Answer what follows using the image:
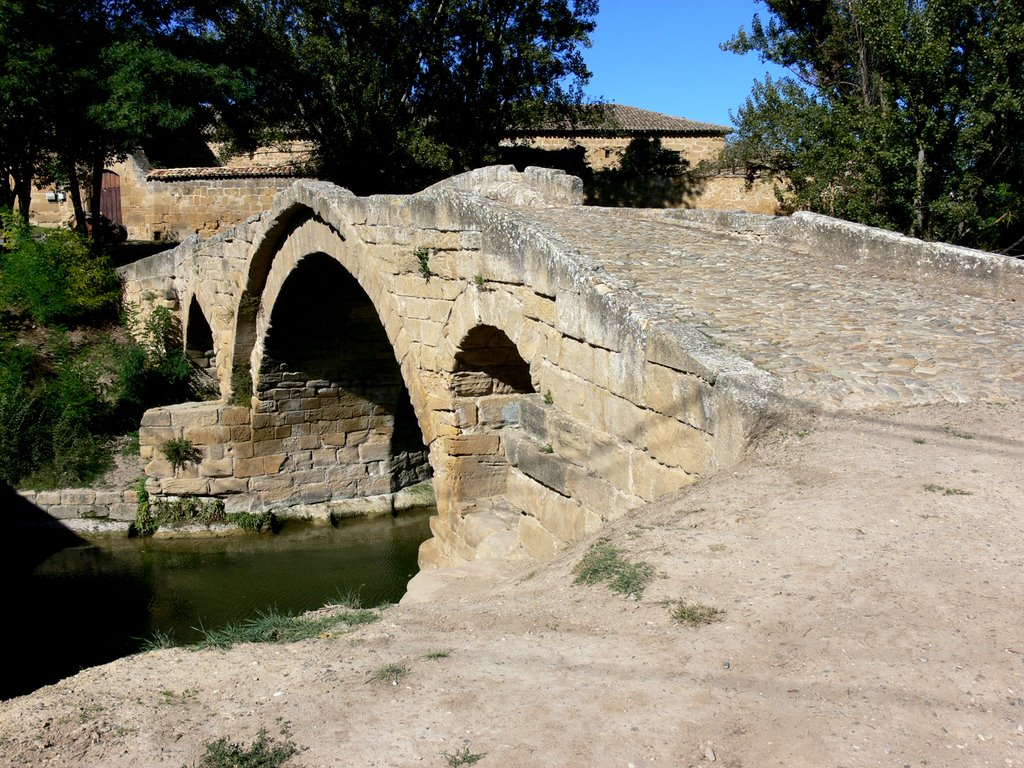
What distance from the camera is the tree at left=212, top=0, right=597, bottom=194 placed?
58.3ft

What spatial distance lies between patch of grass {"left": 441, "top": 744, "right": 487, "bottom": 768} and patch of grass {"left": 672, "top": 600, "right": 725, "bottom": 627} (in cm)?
81

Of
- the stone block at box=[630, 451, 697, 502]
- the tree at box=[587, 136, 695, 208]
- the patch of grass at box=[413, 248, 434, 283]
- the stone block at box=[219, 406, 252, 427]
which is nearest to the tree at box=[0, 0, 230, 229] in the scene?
the stone block at box=[219, 406, 252, 427]

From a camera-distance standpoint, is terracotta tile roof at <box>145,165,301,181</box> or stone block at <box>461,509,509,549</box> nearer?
stone block at <box>461,509,509,549</box>

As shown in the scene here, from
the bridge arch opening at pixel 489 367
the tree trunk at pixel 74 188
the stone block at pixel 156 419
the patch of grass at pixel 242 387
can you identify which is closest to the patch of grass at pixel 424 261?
the bridge arch opening at pixel 489 367

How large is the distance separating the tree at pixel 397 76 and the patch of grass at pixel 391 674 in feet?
Answer: 51.8

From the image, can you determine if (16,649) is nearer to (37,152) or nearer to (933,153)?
(37,152)

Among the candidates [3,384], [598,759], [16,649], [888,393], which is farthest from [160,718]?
[3,384]

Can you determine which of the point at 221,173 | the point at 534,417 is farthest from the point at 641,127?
the point at 534,417

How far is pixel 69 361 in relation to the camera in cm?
1416

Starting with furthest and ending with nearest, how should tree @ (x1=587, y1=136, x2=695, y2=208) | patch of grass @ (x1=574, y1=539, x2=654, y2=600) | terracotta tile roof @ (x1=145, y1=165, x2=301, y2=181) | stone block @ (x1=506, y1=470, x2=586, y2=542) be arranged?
terracotta tile roof @ (x1=145, y1=165, x2=301, y2=181)
tree @ (x1=587, y1=136, x2=695, y2=208)
stone block @ (x1=506, y1=470, x2=586, y2=542)
patch of grass @ (x1=574, y1=539, x2=654, y2=600)

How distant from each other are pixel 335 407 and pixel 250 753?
435 inches

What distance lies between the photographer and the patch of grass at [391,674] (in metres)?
2.67

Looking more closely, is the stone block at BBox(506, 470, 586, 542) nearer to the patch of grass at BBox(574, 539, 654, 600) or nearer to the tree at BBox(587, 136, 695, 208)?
the patch of grass at BBox(574, 539, 654, 600)

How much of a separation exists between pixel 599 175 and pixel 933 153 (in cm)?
1043
